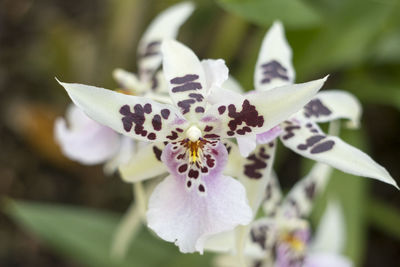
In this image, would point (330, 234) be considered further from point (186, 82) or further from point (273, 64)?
point (186, 82)

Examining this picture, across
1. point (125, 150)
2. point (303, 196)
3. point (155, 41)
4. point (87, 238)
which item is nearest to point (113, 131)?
point (125, 150)

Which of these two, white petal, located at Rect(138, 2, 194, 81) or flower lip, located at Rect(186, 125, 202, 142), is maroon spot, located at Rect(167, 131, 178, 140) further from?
white petal, located at Rect(138, 2, 194, 81)

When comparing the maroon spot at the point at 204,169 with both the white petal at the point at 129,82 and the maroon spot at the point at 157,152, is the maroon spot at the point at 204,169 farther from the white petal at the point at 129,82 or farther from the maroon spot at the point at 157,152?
the white petal at the point at 129,82

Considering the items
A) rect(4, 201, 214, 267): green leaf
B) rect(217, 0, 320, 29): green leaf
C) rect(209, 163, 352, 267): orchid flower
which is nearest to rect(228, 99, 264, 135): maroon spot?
rect(209, 163, 352, 267): orchid flower

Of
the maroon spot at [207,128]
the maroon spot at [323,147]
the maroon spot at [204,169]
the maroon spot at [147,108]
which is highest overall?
the maroon spot at [147,108]

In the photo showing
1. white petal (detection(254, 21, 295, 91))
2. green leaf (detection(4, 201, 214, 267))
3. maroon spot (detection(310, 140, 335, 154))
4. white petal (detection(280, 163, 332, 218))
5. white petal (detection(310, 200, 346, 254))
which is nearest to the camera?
maroon spot (detection(310, 140, 335, 154))

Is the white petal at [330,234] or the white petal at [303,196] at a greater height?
the white petal at [303,196]

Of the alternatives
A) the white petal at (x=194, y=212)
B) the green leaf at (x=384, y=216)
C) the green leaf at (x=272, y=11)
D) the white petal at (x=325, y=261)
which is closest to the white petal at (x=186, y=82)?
the white petal at (x=194, y=212)

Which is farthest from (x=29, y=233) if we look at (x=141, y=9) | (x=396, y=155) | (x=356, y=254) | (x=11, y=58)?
(x=396, y=155)
